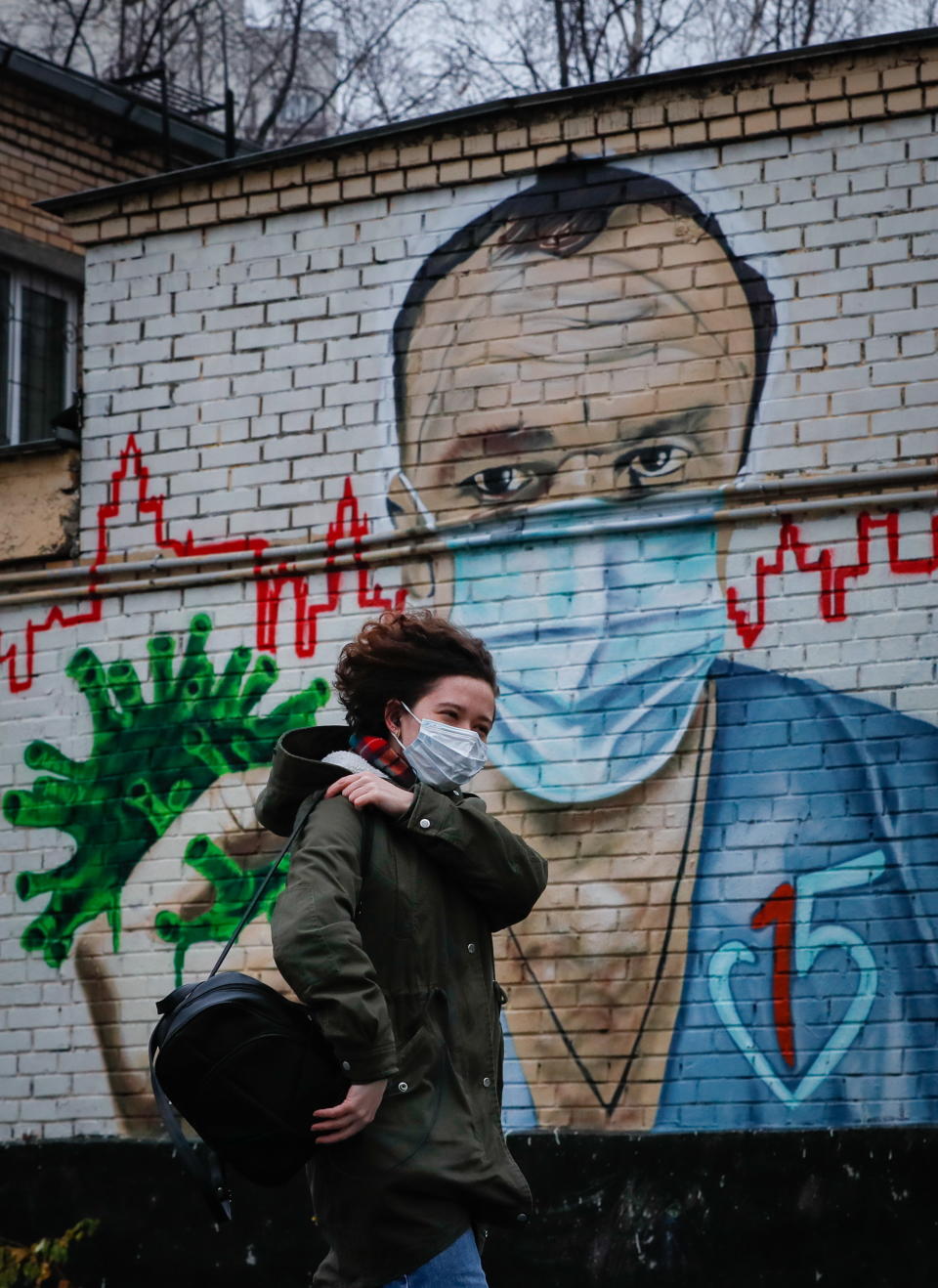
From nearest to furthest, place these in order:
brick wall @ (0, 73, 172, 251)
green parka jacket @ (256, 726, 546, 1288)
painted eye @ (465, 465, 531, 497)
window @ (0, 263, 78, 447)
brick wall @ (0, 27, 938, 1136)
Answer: green parka jacket @ (256, 726, 546, 1288)
brick wall @ (0, 27, 938, 1136)
painted eye @ (465, 465, 531, 497)
window @ (0, 263, 78, 447)
brick wall @ (0, 73, 172, 251)

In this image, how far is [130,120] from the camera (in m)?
9.77

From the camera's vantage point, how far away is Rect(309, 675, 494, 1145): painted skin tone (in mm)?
2668

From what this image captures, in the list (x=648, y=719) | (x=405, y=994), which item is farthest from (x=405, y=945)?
(x=648, y=719)

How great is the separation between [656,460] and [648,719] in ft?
3.14

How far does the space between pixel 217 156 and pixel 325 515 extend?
532 cm

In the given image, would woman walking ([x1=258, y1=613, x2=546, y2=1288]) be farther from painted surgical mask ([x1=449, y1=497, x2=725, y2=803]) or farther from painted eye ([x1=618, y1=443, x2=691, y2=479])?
painted eye ([x1=618, y1=443, x2=691, y2=479])

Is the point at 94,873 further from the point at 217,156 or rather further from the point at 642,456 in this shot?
the point at 217,156

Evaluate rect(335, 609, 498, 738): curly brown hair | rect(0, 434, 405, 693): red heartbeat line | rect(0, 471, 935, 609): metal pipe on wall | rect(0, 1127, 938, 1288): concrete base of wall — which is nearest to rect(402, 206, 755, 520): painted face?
rect(0, 471, 935, 609): metal pipe on wall

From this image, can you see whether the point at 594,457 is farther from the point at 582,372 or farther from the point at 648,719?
the point at 648,719

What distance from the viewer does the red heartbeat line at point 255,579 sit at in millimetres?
6176

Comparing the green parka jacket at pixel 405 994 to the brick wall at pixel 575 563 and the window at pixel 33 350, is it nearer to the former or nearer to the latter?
the brick wall at pixel 575 563

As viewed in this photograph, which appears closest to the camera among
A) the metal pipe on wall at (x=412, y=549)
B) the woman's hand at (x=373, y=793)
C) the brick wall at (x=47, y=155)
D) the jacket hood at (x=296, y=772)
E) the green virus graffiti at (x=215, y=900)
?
the woman's hand at (x=373, y=793)

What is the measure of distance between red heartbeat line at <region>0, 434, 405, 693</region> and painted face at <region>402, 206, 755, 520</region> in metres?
0.36

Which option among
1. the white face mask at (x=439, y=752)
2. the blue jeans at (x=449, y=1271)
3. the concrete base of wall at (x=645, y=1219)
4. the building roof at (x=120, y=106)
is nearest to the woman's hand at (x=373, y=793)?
the white face mask at (x=439, y=752)
